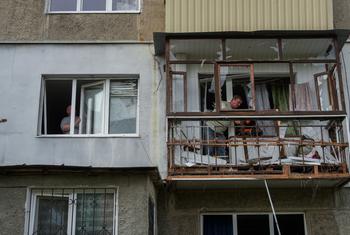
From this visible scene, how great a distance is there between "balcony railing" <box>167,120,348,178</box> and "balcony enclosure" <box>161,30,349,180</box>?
19mm

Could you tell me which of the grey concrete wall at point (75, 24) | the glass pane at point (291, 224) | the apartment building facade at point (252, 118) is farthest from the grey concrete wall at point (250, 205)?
the grey concrete wall at point (75, 24)

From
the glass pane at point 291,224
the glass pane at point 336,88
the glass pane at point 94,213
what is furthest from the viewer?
the glass pane at point 291,224

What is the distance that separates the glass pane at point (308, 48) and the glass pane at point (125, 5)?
343 centimetres

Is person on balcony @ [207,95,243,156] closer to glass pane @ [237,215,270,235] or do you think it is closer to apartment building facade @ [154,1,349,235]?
apartment building facade @ [154,1,349,235]

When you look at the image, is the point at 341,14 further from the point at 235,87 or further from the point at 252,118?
the point at 252,118

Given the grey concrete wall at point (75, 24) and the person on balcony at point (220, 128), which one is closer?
the person on balcony at point (220, 128)

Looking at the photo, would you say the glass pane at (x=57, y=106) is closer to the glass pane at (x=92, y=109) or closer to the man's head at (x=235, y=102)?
the glass pane at (x=92, y=109)

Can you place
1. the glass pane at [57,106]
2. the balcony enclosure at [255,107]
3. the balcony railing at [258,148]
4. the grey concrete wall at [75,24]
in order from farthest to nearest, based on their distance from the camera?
the grey concrete wall at [75,24], the glass pane at [57,106], the balcony enclosure at [255,107], the balcony railing at [258,148]

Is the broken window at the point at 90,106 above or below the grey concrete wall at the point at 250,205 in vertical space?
above

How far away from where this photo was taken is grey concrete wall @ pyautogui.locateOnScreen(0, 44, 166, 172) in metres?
12.0

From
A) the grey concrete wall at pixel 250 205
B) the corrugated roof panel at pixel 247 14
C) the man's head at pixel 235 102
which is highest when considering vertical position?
the corrugated roof panel at pixel 247 14

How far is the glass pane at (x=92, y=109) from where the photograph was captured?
12555mm

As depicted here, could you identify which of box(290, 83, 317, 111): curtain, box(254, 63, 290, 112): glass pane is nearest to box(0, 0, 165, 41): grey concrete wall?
box(254, 63, 290, 112): glass pane

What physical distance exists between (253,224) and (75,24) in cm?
566
